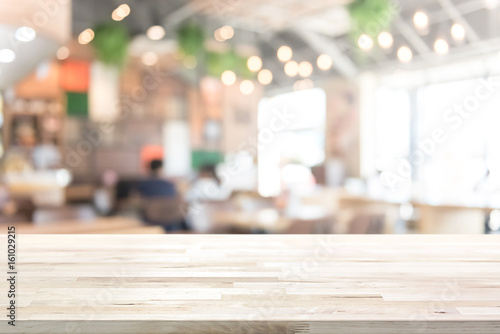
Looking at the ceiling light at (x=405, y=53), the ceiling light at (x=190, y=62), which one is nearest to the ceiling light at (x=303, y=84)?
the ceiling light at (x=190, y=62)

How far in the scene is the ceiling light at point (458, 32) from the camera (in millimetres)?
7972

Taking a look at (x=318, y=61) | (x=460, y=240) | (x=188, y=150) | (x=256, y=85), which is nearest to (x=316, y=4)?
(x=318, y=61)

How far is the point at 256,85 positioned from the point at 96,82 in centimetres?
403

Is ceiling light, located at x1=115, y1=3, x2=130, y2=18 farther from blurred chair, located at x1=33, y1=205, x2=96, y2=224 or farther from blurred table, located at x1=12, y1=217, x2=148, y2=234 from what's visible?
blurred table, located at x1=12, y1=217, x2=148, y2=234

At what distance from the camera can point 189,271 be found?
0.84 meters

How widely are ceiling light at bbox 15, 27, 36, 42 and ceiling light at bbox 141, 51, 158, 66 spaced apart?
878cm

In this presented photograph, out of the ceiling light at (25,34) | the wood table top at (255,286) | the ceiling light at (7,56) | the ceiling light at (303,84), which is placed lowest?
the wood table top at (255,286)

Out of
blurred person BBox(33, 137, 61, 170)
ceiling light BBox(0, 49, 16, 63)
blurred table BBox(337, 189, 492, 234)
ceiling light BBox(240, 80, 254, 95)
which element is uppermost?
ceiling light BBox(240, 80, 254, 95)

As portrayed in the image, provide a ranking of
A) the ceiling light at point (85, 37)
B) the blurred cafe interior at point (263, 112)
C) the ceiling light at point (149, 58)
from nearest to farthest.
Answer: the blurred cafe interior at point (263, 112), the ceiling light at point (85, 37), the ceiling light at point (149, 58)

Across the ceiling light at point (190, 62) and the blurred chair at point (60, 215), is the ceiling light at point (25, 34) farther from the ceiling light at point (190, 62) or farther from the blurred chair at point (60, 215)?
the ceiling light at point (190, 62)

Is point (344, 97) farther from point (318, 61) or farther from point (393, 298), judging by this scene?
point (393, 298)

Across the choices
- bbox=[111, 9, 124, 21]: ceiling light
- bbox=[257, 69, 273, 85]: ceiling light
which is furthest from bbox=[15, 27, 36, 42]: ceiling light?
bbox=[257, 69, 273, 85]: ceiling light

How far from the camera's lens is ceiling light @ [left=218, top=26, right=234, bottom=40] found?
35.9ft

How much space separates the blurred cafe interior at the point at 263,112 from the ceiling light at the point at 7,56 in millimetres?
2931
